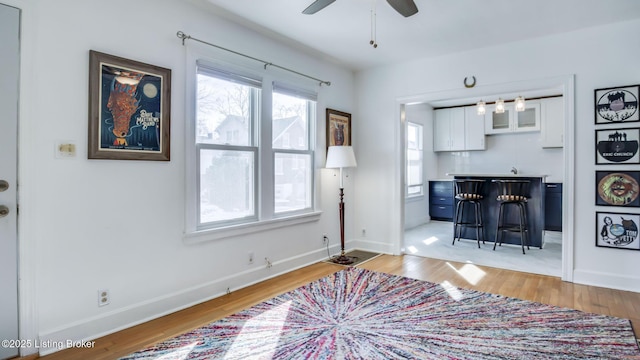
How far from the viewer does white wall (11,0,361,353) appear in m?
2.13

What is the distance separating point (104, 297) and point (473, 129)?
697 cm

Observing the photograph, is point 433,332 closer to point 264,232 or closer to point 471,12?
point 264,232

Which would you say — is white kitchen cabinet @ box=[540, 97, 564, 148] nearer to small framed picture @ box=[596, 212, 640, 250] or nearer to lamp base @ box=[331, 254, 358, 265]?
small framed picture @ box=[596, 212, 640, 250]

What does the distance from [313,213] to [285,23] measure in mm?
2115

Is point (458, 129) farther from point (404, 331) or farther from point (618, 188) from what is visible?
point (404, 331)

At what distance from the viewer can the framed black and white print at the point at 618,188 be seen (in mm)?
3305

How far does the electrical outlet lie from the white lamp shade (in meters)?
2.56

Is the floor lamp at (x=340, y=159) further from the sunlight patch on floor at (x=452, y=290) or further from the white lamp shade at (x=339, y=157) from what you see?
the sunlight patch on floor at (x=452, y=290)

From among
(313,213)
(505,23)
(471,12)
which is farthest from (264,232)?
(505,23)

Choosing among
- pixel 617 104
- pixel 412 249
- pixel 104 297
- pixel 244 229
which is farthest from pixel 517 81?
pixel 104 297

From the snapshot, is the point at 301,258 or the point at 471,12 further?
the point at 301,258

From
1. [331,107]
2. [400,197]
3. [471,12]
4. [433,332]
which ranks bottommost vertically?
[433,332]

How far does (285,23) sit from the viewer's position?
3.36 m

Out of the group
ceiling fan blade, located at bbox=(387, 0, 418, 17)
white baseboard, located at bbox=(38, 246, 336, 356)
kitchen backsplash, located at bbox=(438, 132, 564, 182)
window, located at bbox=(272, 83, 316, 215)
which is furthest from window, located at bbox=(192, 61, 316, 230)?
kitchen backsplash, located at bbox=(438, 132, 564, 182)
